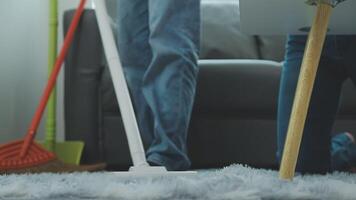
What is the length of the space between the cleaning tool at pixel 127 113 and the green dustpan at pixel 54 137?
0.58 m

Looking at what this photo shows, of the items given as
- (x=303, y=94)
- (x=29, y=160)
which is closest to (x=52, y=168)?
(x=29, y=160)

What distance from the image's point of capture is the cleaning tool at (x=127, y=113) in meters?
0.80

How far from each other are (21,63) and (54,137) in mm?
285

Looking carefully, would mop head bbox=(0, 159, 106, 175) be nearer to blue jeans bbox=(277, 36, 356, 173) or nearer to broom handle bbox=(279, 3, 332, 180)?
blue jeans bbox=(277, 36, 356, 173)

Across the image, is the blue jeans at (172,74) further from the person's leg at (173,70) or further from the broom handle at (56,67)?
the broom handle at (56,67)

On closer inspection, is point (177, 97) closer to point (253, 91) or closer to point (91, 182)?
point (91, 182)

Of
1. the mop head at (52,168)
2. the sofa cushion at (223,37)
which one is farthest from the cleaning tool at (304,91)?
the sofa cushion at (223,37)

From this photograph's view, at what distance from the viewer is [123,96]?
0.87 metres

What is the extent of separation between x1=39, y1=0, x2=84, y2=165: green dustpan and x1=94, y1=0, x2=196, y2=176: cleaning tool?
1.92ft

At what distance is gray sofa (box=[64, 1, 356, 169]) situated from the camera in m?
1.48

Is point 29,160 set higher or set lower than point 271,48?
lower

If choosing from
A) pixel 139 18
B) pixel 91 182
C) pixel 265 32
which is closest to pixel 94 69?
pixel 139 18

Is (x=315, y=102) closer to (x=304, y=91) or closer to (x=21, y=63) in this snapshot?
(x=304, y=91)

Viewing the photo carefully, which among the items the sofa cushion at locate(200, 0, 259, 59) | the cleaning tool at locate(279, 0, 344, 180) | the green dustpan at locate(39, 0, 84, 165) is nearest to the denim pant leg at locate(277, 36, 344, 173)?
the cleaning tool at locate(279, 0, 344, 180)
